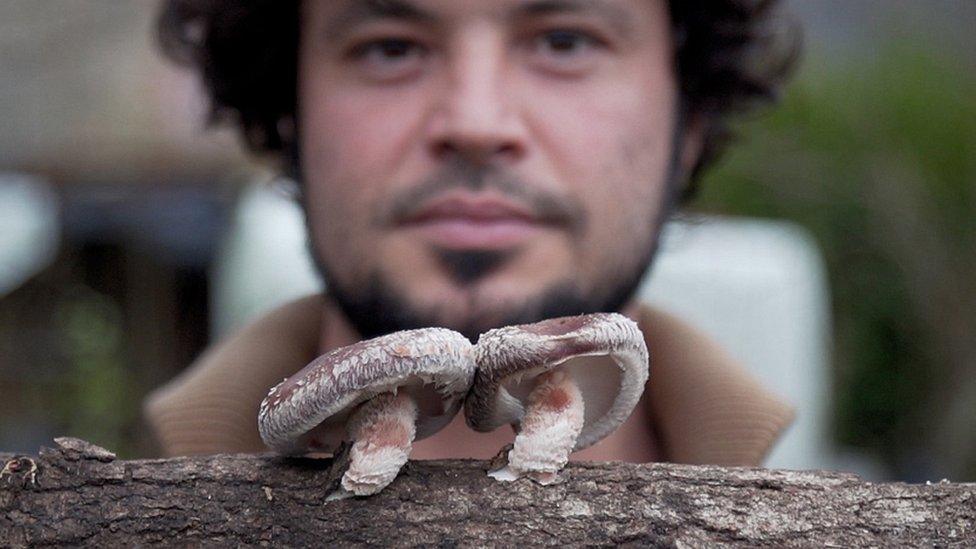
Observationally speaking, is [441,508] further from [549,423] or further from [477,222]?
[477,222]

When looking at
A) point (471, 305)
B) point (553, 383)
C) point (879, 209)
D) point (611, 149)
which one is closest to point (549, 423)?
point (553, 383)

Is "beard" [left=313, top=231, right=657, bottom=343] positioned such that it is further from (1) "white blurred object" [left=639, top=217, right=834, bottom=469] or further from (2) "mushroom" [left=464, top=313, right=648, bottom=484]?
(1) "white blurred object" [left=639, top=217, right=834, bottom=469]

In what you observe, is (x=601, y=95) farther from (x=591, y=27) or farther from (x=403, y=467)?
(x=403, y=467)

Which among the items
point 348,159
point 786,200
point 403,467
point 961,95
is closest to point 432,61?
point 348,159

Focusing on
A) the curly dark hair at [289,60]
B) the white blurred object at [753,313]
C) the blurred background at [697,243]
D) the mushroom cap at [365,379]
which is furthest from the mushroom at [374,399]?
the blurred background at [697,243]

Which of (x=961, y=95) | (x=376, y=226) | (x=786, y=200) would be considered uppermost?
(x=376, y=226)

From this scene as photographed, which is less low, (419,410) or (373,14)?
(373,14)

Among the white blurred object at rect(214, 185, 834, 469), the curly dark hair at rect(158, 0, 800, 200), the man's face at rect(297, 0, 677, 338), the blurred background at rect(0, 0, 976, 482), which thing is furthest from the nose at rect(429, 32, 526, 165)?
the blurred background at rect(0, 0, 976, 482)
